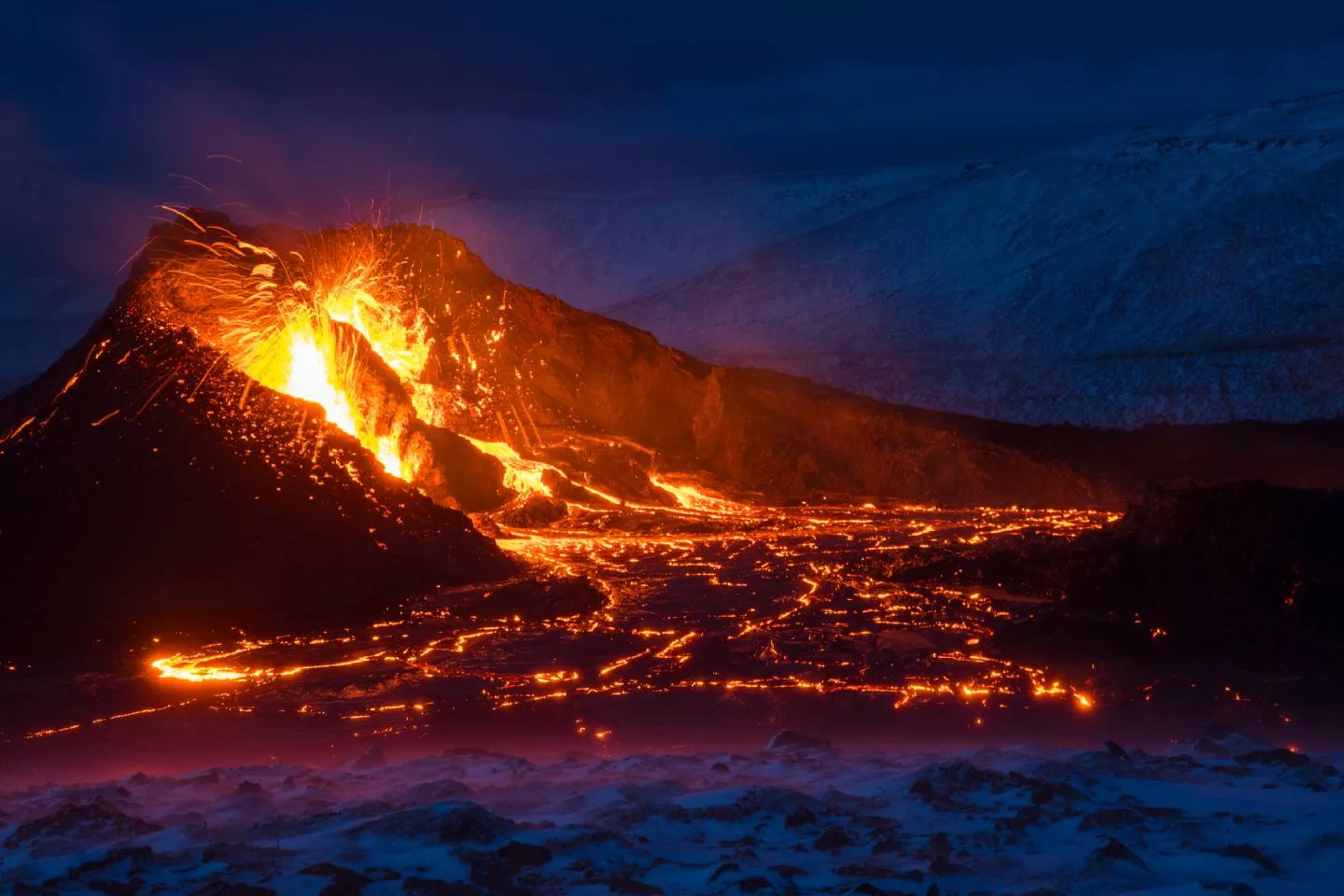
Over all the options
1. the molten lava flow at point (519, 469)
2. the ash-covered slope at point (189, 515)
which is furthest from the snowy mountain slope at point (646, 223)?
the ash-covered slope at point (189, 515)

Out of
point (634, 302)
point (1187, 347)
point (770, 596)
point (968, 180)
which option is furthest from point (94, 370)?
point (968, 180)

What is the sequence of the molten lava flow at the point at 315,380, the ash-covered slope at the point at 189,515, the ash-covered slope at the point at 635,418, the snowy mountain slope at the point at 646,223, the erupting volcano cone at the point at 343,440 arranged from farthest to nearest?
the snowy mountain slope at the point at 646,223 < the ash-covered slope at the point at 635,418 < the molten lava flow at the point at 315,380 < the erupting volcano cone at the point at 343,440 < the ash-covered slope at the point at 189,515

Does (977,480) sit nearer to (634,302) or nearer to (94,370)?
(94,370)

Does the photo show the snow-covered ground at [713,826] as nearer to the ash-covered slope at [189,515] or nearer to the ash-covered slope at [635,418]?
the ash-covered slope at [189,515]

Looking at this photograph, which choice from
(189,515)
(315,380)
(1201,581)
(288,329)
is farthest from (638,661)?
(288,329)

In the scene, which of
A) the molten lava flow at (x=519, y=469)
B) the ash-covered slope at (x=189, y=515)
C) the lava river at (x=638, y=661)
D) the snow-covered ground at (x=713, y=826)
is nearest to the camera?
the snow-covered ground at (x=713, y=826)

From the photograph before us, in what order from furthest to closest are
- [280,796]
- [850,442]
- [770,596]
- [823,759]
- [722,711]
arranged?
[850,442] < [770,596] < [722,711] < [823,759] < [280,796]
